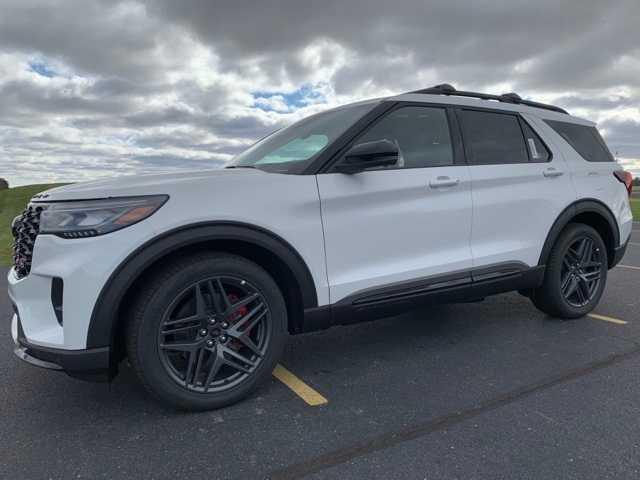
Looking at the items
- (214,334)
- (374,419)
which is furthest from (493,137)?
(214,334)

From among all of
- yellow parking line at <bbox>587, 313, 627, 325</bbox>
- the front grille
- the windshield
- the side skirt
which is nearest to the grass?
the front grille

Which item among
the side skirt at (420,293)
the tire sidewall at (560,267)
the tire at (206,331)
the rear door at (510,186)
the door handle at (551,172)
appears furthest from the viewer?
the tire sidewall at (560,267)

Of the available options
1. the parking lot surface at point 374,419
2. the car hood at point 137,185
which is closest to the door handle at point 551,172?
the parking lot surface at point 374,419

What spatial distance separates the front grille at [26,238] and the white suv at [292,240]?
1 centimetres

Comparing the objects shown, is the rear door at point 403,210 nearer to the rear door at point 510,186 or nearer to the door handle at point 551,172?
the rear door at point 510,186

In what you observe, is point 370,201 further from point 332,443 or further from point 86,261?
point 86,261

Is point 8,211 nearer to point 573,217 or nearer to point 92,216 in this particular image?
point 92,216

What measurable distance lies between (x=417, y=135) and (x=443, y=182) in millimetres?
391

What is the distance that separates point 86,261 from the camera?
88.4 inches

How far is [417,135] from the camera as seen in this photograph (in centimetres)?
329

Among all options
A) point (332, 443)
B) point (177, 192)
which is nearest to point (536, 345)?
point (332, 443)

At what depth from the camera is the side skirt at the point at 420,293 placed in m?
2.88

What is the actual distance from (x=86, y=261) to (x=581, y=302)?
13.3 ft

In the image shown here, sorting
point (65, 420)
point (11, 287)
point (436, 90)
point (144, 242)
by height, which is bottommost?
point (65, 420)
